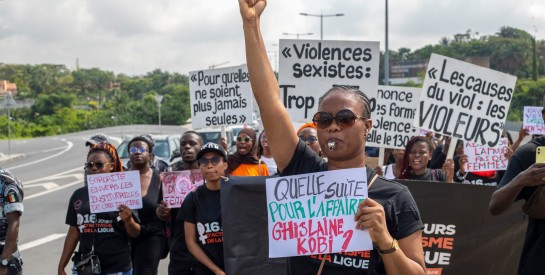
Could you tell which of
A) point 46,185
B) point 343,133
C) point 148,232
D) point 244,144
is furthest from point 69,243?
point 46,185

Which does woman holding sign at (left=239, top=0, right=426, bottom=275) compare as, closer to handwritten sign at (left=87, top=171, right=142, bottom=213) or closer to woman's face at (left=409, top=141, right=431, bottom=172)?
handwritten sign at (left=87, top=171, right=142, bottom=213)

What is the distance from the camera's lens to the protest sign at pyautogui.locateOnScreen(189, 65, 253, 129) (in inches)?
366

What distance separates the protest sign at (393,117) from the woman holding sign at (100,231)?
3.32 metres

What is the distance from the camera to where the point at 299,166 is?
9.86 ft

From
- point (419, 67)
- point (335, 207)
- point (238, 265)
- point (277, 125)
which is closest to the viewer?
point (335, 207)

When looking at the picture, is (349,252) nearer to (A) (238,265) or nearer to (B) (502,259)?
(A) (238,265)

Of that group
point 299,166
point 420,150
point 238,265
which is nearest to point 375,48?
point 420,150

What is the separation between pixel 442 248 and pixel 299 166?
9.48 feet

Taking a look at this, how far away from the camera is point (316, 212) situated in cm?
286

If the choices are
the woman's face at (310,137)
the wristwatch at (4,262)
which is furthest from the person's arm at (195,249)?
the woman's face at (310,137)

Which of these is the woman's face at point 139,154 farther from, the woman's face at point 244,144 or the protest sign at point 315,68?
the protest sign at point 315,68

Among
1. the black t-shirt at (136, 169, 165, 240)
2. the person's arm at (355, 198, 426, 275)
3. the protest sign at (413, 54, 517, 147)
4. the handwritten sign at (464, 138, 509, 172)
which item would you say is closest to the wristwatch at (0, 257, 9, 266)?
the black t-shirt at (136, 169, 165, 240)

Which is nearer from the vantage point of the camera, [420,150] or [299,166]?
[299,166]

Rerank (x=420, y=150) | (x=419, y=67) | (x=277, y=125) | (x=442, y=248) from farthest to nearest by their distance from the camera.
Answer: (x=419, y=67), (x=420, y=150), (x=442, y=248), (x=277, y=125)
